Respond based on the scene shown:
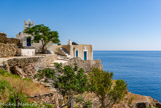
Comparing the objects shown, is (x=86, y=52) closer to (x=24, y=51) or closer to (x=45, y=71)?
(x=24, y=51)

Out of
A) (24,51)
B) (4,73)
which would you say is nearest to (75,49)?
(24,51)

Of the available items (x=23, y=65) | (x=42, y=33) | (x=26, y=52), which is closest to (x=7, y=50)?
(x=26, y=52)

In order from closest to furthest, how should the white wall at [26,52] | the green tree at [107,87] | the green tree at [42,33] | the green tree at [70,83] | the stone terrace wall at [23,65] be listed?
1. the green tree at [70,83]
2. the stone terrace wall at [23,65]
3. the green tree at [107,87]
4. the white wall at [26,52]
5. the green tree at [42,33]

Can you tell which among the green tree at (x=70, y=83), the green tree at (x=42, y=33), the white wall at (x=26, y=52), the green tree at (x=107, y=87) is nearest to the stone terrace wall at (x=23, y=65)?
the white wall at (x=26, y=52)

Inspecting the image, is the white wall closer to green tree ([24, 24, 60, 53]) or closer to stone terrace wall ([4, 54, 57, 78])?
stone terrace wall ([4, 54, 57, 78])

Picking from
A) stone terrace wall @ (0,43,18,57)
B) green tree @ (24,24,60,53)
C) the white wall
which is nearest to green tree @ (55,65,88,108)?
stone terrace wall @ (0,43,18,57)

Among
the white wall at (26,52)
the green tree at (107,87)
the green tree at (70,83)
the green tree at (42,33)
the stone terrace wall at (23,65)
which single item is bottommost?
the green tree at (107,87)

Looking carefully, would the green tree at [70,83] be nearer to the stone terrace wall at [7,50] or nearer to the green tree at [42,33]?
the stone terrace wall at [7,50]

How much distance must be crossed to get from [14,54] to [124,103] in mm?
15314

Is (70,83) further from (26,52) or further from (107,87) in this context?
(26,52)

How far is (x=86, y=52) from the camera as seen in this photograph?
109 feet

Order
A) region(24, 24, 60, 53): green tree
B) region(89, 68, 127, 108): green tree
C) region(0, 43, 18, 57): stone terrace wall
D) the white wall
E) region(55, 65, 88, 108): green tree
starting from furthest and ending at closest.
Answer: region(24, 24, 60, 53): green tree, the white wall, region(89, 68, 127, 108): green tree, region(0, 43, 18, 57): stone terrace wall, region(55, 65, 88, 108): green tree

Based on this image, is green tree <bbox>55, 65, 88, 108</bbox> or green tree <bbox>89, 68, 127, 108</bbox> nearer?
green tree <bbox>55, 65, 88, 108</bbox>

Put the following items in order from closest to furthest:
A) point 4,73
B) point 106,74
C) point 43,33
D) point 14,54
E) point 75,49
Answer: point 4,73 < point 106,74 < point 14,54 < point 43,33 < point 75,49
